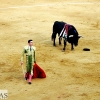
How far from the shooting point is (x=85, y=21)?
22.1 meters

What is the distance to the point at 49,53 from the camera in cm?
1534

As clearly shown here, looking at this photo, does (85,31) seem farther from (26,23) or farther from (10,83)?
(10,83)

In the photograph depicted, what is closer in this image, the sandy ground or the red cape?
the sandy ground

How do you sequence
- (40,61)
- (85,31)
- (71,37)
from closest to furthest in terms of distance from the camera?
(40,61), (71,37), (85,31)

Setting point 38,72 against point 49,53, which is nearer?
point 38,72

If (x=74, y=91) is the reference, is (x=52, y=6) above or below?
above

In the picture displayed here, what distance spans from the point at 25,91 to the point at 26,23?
10.7m

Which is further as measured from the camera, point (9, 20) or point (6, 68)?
point (9, 20)

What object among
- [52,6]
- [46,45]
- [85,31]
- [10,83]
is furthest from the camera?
[52,6]

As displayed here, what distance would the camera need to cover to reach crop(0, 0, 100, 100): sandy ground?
440 inches

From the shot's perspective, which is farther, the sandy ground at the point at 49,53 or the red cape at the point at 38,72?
the red cape at the point at 38,72

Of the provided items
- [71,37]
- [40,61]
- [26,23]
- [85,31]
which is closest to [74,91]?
[40,61]

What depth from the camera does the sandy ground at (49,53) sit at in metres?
11.2

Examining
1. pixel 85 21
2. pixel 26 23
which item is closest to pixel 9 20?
pixel 26 23
